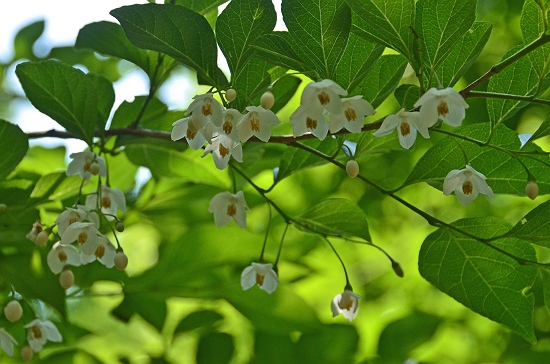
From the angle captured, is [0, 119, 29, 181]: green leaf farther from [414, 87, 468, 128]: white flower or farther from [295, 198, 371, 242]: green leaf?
[414, 87, 468, 128]: white flower

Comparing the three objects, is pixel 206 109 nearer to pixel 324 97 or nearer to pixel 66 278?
pixel 324 97

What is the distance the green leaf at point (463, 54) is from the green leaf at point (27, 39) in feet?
4.86

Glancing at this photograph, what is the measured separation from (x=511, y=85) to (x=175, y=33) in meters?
0.47

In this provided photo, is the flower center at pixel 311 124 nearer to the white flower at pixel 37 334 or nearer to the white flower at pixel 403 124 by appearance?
the white flower at pixel 403 124

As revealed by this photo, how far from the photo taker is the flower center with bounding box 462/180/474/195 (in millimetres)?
907

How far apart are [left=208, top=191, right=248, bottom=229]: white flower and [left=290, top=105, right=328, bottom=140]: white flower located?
29 centimetres

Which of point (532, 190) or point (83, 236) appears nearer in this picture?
point (532, 190)

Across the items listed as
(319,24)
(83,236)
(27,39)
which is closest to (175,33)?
(319,24)

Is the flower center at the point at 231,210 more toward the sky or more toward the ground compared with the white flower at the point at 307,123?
more toward the ground

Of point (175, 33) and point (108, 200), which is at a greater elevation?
point (175, 33)

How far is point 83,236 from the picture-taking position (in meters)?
1.05

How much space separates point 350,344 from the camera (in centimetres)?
160

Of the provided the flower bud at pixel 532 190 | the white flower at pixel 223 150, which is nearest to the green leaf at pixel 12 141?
the white flower at pixel 223 150

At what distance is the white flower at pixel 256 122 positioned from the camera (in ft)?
2.82
